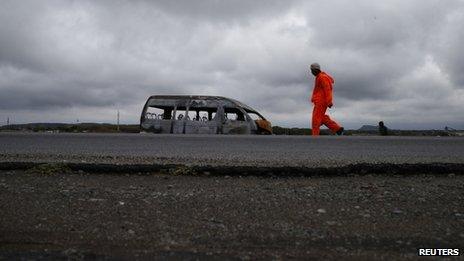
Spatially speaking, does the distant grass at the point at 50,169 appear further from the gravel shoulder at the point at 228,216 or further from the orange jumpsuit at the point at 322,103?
the orange jumpsuit at the point at 322,103

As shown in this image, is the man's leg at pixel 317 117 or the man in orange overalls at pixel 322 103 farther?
the man in orange overalls at pixel 322 103

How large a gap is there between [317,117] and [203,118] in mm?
6341

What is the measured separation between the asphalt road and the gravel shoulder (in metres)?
0.64

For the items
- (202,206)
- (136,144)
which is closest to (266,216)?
(202,206)

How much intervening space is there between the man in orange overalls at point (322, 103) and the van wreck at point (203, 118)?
5025 millimetres

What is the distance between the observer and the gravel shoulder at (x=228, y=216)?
2.66m

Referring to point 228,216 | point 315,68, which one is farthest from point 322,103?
point 228,216

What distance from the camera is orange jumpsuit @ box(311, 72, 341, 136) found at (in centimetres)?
1006

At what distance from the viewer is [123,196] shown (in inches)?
150

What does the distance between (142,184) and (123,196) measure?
0.48 m
